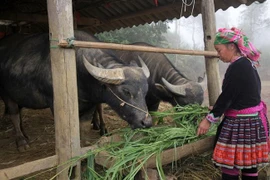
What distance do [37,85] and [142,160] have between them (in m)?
2.10

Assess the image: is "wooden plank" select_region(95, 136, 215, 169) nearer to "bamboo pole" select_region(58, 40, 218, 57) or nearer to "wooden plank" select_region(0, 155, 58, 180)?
"wooden plank" select_region(0, 155, 58, 180)

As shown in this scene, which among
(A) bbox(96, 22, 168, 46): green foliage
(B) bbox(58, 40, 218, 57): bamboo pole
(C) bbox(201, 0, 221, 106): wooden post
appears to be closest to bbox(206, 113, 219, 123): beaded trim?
(B) bbox(58, 40, 218, 57): bamboo pole

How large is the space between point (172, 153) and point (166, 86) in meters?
1.86

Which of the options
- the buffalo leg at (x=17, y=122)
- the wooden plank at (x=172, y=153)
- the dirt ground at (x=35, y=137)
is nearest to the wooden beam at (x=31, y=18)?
the buffalo leg at (x=17, y=122)

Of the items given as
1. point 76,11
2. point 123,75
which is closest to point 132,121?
point 123,75

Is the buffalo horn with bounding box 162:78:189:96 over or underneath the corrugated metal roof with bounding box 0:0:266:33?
underneath

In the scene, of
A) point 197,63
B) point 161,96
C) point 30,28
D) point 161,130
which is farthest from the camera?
point 197,63

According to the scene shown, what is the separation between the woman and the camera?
2402 millimetres

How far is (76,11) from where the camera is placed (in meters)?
6.28

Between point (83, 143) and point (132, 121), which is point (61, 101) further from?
point (83, 143)

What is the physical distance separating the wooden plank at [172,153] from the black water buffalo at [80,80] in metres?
0.42

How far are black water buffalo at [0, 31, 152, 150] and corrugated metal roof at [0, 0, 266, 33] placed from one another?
141 centimetres

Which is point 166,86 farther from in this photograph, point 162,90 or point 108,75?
point 108,75

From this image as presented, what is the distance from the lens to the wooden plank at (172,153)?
2467 mm
